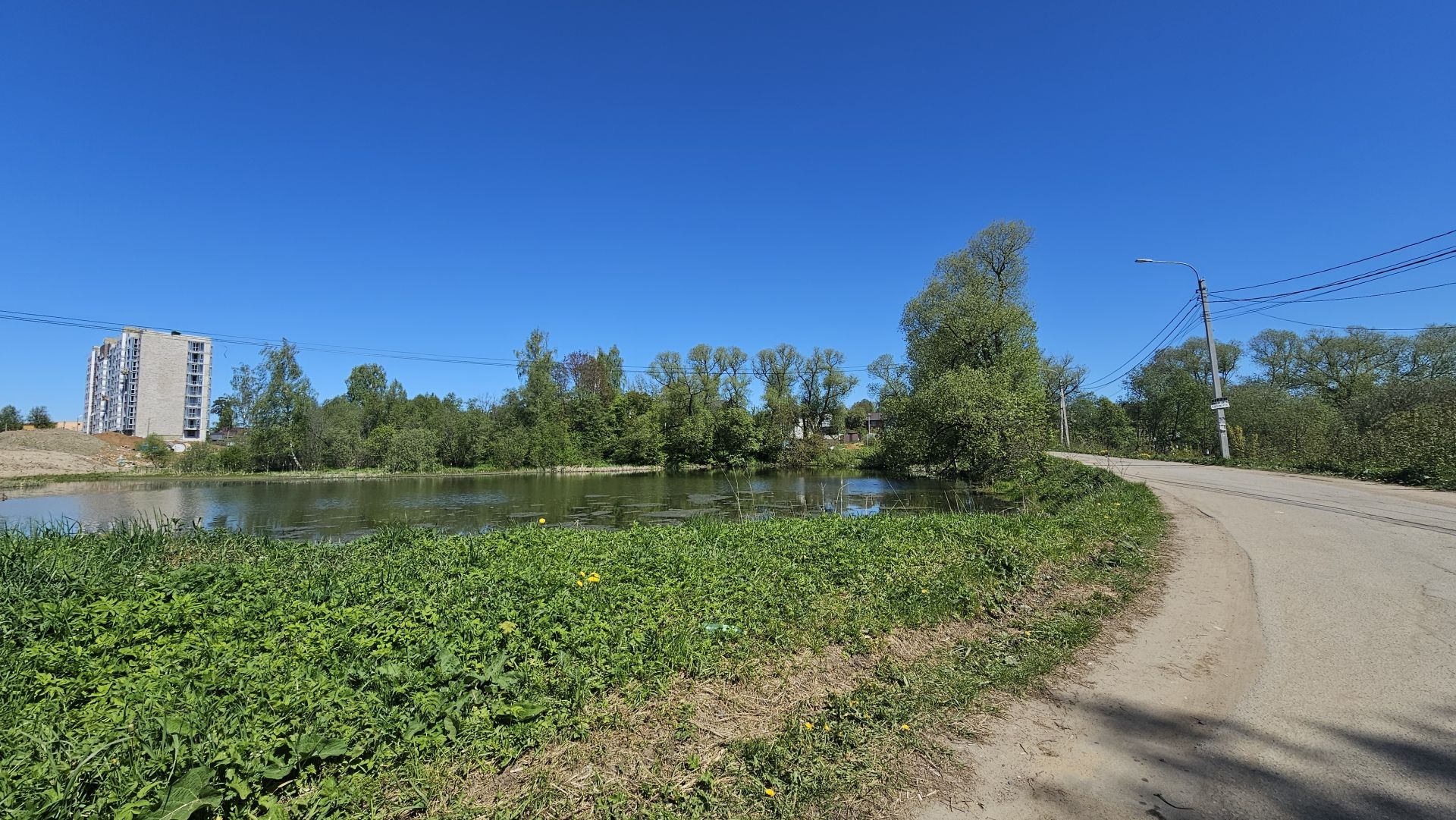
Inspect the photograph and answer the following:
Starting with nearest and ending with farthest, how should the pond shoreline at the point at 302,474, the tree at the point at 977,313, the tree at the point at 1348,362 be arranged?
the tree at the point at 977,313 < the pond shoreline at the point at 302,474 < the tree at the point at 1348,362

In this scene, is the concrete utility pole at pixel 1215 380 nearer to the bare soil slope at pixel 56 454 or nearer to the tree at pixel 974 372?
the tree at pixel 974 372

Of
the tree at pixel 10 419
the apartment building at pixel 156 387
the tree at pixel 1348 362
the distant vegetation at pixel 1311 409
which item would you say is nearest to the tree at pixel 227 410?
the apartment building at pixel 156 387

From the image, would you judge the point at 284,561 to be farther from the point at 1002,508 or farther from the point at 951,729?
the point at 1002,508

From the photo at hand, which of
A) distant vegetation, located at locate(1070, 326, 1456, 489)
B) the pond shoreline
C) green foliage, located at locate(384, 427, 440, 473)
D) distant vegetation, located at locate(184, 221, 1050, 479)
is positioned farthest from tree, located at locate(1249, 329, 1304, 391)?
green foliage, located at locate(384, 427, 440, 473)

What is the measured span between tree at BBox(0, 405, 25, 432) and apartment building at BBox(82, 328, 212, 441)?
9584 millimetres

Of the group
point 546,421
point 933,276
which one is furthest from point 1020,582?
point 546,421

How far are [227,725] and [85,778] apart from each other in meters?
0.42

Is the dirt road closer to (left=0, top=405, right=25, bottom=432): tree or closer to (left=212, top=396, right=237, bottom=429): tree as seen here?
(left=212, top=396, right=237, bottom=429): tree

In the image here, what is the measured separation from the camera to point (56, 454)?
40.9 metres

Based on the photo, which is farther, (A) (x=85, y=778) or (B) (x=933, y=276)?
(B) (x=933, y=276)

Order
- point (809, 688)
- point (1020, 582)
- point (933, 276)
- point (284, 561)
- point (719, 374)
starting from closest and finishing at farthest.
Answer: point (809, 688)
point (284, 561)
point (1020, 582)
point (933, 276)
point (719, 374)

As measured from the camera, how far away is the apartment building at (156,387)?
8481 centimetres

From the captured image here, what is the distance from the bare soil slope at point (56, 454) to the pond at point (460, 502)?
7754mm

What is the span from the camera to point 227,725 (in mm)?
2523
